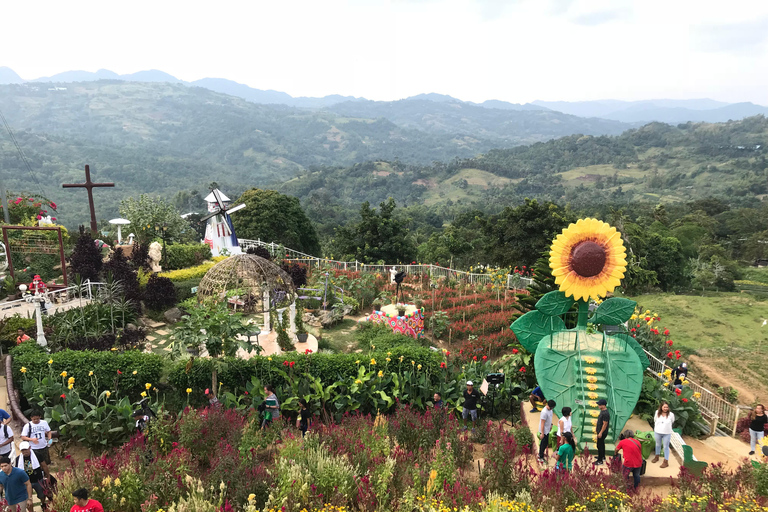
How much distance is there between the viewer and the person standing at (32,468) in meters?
5.98

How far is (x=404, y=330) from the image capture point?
12.7 m

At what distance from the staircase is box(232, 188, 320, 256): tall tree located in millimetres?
24346

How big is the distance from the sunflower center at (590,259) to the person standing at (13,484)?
890cm

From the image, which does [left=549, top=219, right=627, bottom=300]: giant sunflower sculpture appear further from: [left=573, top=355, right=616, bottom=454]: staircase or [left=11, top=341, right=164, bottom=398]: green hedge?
[left=11, top=341, right=164, bottom=398]: green hedge

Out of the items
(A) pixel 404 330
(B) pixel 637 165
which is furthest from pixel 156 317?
(B) pixel 637 165

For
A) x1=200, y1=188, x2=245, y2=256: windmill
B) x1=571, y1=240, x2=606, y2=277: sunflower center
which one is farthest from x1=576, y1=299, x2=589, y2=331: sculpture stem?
x1=200, y1=188, x2=245, y2=256: windmill

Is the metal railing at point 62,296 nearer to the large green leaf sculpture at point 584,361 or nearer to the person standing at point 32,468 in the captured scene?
the person standing at point 32,468

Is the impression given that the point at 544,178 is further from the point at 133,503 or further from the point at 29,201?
the point at 133,503

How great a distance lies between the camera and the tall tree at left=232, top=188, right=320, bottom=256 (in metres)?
30.4

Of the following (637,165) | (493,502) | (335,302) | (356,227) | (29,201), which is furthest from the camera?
(637,165)

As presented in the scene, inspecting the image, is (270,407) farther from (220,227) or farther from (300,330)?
(220,227)

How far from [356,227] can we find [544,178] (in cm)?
10581

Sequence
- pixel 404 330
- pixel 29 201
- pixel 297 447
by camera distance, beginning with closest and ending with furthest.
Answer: pixel 297 447 → pixel 404 330 → pixel 29 201

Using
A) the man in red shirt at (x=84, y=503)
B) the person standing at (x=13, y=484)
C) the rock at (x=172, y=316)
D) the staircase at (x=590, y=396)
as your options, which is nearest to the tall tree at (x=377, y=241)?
the rock at (x=172, y=316)
